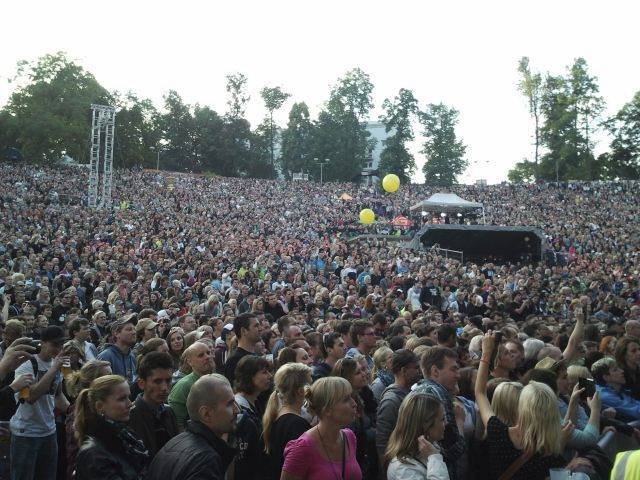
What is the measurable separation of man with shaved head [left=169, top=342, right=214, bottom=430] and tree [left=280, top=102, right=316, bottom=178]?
52.7 meters

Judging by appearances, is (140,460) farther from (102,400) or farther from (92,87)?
(92,87)

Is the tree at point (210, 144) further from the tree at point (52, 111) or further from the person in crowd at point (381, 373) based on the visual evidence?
the person in crowd at point (381, 373)

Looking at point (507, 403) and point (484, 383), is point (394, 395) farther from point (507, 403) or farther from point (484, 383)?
point (507, 403)

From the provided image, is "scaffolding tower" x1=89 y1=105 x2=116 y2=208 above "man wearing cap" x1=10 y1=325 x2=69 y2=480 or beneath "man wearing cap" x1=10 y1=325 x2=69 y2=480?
above

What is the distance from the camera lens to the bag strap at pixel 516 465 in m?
3.20

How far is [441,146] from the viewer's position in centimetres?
5700

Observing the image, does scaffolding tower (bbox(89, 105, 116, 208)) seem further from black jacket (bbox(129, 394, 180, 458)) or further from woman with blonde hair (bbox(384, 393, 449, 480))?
woman with blonde hair (bbox(384, 393, 449, 480))

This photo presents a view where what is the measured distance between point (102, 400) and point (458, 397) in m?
2.30

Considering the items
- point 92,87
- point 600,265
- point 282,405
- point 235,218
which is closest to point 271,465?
point 282,405

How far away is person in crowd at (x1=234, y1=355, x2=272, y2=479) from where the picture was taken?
3268 mm

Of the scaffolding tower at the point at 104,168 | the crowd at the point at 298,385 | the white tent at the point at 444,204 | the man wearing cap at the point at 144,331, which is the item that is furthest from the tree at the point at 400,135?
the man wearing cap at the point at 144,331

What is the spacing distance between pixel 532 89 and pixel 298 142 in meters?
20.4

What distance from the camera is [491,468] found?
338 centimetres

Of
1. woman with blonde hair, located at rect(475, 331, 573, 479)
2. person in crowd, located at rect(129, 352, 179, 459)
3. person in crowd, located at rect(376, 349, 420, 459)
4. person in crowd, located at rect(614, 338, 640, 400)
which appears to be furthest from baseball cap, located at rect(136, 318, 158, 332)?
person in crowd, located at rect(614, 338, 640, 400)
